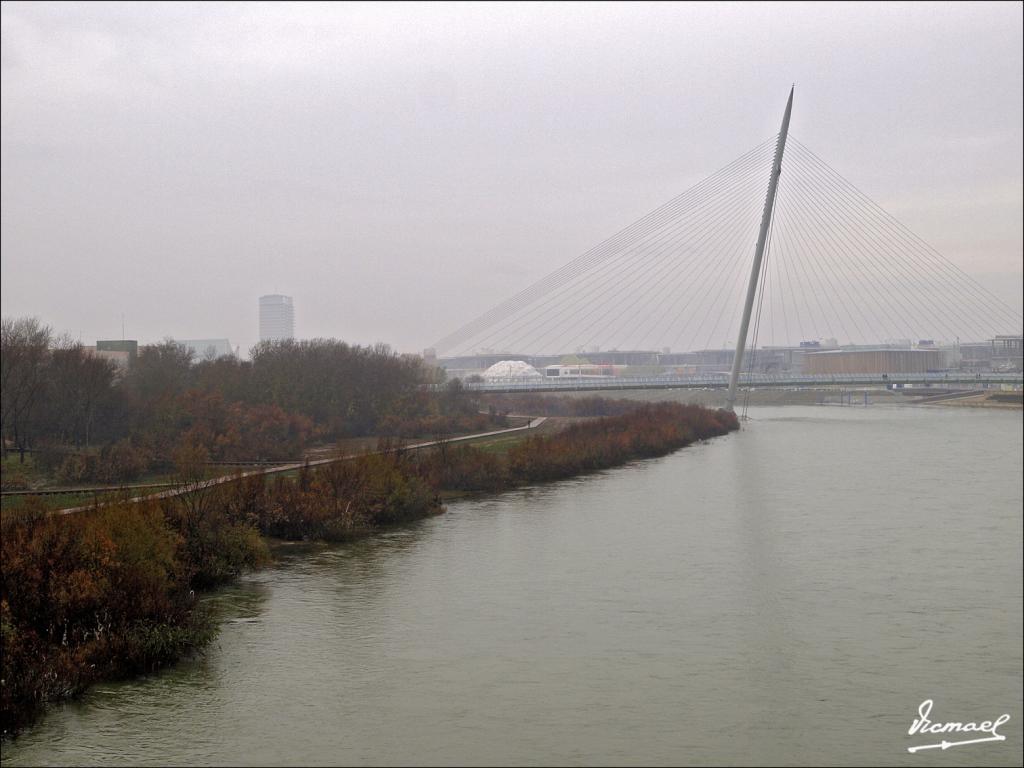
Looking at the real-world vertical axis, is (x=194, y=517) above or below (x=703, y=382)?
below

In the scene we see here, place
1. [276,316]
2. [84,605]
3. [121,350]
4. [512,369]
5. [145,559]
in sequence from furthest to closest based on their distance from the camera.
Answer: [276,316]
[512,369]
[121,350]
[145,559]
[84,605]

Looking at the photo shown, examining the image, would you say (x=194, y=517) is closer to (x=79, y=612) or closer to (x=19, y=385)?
(x=79, y=612)

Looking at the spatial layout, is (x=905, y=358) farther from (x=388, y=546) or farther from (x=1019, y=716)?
(x=1019, y=716)

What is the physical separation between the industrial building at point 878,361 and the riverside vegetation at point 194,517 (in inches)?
424

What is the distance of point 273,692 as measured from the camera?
339 inches

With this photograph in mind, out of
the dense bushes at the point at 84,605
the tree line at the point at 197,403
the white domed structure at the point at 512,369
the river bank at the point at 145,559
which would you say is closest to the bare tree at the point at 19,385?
the tree line at the point at 197,403

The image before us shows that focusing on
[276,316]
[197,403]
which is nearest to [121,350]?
[197,403]

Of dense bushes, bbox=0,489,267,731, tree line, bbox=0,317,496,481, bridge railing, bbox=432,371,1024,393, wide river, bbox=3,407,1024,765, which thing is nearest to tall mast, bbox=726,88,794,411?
bridge railing, bbox=432,371,1024,393

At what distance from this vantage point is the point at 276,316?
2437 inches

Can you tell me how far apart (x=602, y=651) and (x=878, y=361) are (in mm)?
34937

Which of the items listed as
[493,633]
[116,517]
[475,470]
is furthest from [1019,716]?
[475,470]

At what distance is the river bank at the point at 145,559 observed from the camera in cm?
851

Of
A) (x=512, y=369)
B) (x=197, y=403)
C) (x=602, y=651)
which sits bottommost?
(x=602, y=651)

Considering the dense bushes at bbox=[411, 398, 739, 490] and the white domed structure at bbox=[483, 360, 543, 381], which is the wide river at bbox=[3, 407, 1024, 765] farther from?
the white domed structure at bbox=[483, 360, 543, 381]
